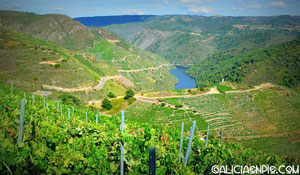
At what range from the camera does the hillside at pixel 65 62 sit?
187 feet

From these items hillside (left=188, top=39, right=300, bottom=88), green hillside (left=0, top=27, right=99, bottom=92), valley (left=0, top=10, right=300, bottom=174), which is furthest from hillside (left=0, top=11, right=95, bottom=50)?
hillside (left=188, top=39, right=300, bottom=88)

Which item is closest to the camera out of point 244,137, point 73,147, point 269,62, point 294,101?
Result: point 73,147

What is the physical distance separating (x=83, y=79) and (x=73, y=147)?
61485 mm

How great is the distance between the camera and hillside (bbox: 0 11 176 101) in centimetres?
5697

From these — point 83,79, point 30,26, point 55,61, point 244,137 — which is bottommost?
point 244,137

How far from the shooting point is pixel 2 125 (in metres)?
6.53

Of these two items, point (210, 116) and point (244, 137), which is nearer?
point (244, 137)

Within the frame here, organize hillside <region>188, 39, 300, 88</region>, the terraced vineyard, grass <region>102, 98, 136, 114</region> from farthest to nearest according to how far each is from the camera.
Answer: hillside <region>188, 39, 300, 88</region>, grass <region>102, 98, 136, 114</region>, the terraced vineyard

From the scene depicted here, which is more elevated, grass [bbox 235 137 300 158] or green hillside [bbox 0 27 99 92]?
green hillside [bbox 0 27 99 92]

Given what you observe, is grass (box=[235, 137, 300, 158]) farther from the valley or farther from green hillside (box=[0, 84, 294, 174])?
green hillside (box=[0, 84, 294, 174])

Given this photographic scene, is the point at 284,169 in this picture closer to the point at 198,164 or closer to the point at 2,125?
the point at 198,164

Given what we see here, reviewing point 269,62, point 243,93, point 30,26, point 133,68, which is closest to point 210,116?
point 243,93

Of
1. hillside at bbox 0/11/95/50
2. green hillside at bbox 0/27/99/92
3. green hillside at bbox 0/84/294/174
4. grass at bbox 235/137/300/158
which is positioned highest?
hillside at bbox 0/11/95/50

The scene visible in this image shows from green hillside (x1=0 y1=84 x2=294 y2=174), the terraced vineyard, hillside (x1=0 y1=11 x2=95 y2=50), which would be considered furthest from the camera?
hillside (x1=0 y1=11 x2=95 y2=50)
